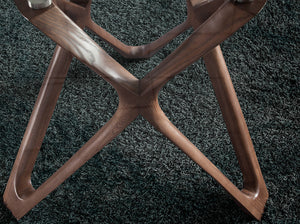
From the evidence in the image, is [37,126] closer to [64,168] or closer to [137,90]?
[64,168]

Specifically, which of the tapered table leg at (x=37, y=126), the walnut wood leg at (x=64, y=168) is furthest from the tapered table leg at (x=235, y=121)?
the tapered table leg at (x=37, y=126)

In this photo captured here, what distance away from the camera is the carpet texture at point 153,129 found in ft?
2.74

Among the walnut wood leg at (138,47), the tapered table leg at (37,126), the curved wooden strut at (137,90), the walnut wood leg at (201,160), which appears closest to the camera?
the curved wooden strut at (137,90)

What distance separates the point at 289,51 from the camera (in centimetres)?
113

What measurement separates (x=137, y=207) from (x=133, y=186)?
0.17 ft

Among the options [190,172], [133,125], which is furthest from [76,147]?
[190,172]

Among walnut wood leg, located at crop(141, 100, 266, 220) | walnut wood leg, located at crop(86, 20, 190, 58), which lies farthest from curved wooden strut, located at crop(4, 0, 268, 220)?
walnut wood leg, located at crop(86, 20, 190, 58)

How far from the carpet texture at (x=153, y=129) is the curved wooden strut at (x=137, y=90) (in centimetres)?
7

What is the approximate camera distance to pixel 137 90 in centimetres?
62

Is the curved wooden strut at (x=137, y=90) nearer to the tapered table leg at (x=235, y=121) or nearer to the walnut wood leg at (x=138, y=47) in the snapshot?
the tapered table leg at (x=235, y=121)

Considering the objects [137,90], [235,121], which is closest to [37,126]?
[137,90]

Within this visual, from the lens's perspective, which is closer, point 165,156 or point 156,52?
point 165,156

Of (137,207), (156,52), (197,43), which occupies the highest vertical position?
(197,43)

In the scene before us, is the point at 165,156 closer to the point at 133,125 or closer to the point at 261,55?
the point at 133,125
